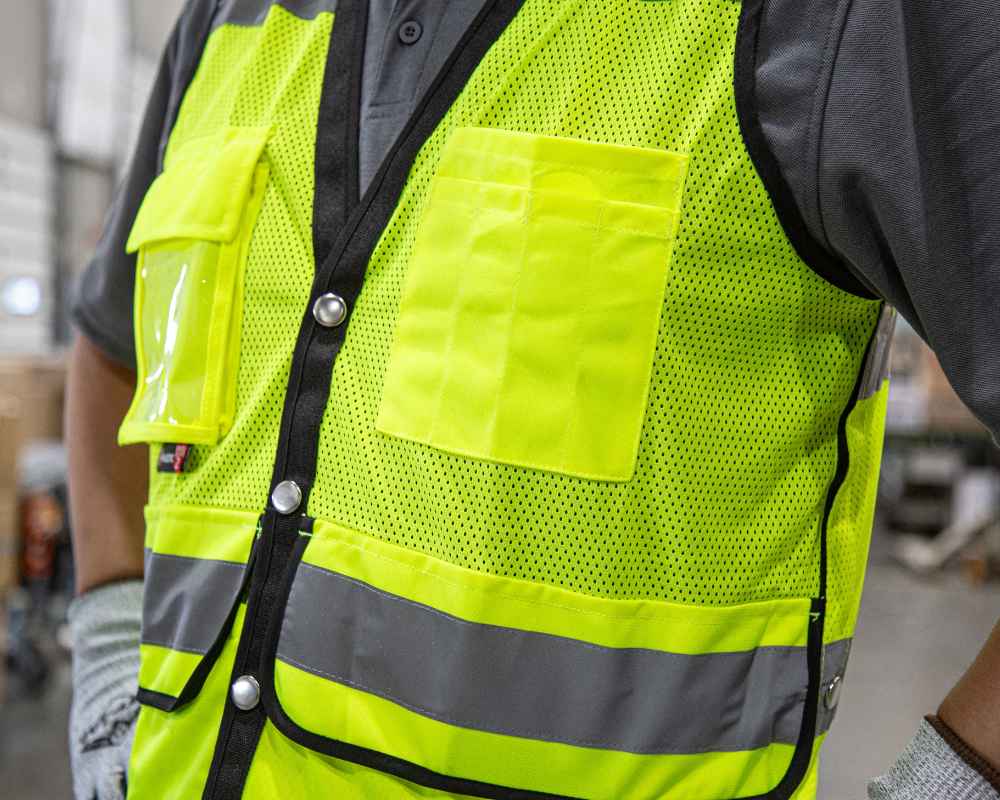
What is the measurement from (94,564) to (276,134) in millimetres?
630

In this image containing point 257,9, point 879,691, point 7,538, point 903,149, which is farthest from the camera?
point 879,691

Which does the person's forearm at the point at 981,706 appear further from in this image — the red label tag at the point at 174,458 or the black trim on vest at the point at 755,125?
the red label tag at the point at 174,458

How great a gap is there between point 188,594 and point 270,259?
320mm

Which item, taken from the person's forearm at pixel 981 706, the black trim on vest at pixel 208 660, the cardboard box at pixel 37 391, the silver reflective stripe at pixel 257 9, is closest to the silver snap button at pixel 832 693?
the person's forearm at pixel 981 706

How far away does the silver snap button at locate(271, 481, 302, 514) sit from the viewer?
0.81 m

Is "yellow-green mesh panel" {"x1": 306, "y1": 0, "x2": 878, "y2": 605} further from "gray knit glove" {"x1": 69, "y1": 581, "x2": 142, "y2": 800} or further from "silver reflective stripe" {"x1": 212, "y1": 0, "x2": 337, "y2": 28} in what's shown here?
"gray knit glove" {"x1": 69, "y1": 581, "x2": 142, "y2": 800}

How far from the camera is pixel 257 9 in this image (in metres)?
0.98

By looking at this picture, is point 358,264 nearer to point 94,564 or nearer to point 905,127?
point 905,127

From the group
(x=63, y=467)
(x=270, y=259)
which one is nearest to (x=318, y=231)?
(x=270, y=259)

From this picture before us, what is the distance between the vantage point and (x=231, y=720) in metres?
0.82

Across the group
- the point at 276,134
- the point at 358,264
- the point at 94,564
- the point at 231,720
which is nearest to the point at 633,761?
the point at 231,720

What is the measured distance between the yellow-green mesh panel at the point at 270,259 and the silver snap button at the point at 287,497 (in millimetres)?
24

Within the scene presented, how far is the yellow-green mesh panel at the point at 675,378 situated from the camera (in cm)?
73

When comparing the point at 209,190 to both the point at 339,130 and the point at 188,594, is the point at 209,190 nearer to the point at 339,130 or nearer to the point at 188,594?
the point at 339,130
